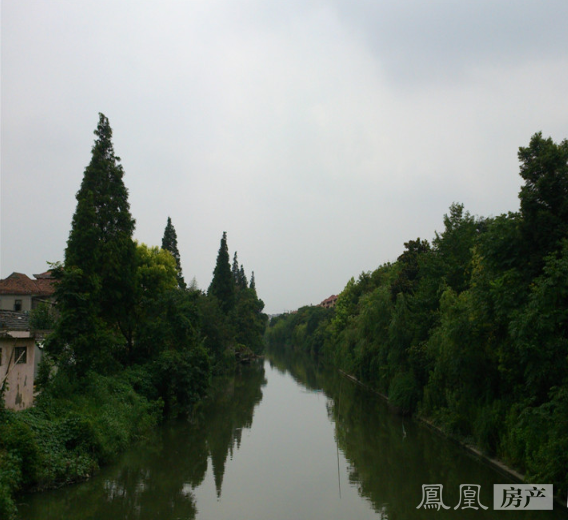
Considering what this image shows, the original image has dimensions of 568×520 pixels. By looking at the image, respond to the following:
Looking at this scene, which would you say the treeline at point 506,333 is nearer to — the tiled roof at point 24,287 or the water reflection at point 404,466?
the water reflection at point 404,466

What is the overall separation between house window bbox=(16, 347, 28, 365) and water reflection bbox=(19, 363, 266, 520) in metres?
3.88

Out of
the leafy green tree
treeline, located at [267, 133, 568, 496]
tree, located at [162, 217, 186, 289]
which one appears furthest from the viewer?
tree, located at [162, 217, 186, 289]

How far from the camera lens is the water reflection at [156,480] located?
11766 millimetres

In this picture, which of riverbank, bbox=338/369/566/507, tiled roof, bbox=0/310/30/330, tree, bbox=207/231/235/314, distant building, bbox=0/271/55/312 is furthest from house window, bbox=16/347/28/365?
tree, bbox=207/231/235/314

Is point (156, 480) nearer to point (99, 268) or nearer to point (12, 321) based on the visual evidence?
point (12, 321)

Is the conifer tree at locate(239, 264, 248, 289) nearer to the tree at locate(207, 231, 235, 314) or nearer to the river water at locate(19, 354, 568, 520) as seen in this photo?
the tree at locate(207, 231, 235, 314)

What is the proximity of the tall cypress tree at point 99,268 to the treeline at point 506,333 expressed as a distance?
12.6 m

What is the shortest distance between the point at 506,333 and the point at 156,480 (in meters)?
11.2

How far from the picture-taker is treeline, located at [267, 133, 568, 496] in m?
11.7

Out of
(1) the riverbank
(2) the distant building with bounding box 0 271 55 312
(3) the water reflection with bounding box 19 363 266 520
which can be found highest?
(2) the distant building with bounding box 0 271 55 312

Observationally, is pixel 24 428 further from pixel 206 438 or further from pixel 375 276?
pixel 375 276

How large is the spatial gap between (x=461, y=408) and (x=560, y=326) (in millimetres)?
6550

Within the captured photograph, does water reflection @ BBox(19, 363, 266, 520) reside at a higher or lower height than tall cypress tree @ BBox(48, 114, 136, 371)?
lower

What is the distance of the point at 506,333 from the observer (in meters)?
14.6
